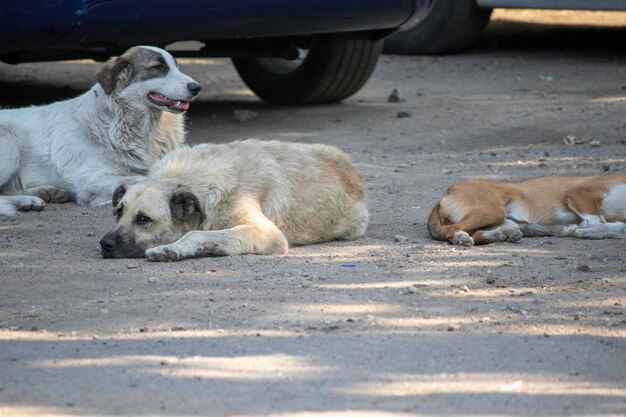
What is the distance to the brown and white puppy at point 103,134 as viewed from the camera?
24.5 ft

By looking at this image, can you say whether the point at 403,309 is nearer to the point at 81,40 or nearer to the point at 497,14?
the point at 81,40

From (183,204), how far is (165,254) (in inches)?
14.7

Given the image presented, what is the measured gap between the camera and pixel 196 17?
26.5 feet

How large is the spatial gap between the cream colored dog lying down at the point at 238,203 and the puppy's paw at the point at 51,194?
1.44 m

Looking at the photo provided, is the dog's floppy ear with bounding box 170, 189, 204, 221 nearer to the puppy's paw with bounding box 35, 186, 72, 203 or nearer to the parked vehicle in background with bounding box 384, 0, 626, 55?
the puppy's paw with bounding box 35, 186, 72, 203

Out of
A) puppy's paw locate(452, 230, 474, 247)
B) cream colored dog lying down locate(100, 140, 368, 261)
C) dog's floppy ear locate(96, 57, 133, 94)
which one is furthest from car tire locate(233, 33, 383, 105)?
puppy's paw locate(452, 230, 474, 247)

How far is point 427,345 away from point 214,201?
6.62ft

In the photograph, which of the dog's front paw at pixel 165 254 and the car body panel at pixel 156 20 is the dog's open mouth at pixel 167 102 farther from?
the dog's front paw at pixel 165 254

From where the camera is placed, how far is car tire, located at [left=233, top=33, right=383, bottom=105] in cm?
984

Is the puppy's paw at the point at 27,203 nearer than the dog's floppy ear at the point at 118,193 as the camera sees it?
No

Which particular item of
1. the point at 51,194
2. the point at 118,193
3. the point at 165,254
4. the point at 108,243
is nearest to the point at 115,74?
A: the point at 51,194

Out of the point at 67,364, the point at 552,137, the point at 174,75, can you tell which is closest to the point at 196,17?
the point at 174,75

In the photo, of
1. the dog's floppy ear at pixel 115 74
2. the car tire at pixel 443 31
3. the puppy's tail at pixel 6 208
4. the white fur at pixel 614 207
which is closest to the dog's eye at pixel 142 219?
the puppy's tail at pixel 6 208

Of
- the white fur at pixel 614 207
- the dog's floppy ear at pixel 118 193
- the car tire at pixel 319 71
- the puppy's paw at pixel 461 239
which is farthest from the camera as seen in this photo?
the car tire at pixel 319 71
